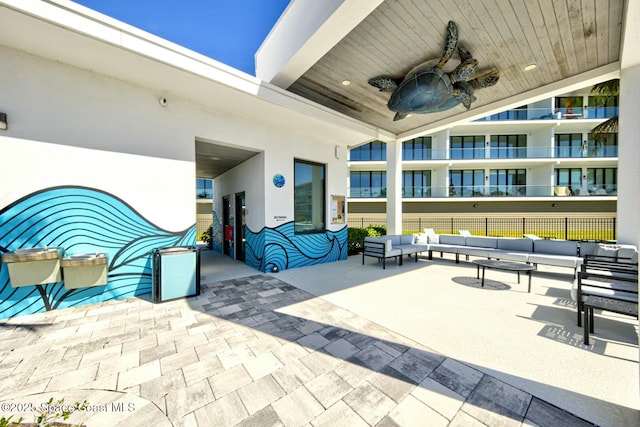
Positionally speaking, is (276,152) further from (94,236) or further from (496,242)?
(496,242)

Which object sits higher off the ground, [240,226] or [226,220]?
[226,220]

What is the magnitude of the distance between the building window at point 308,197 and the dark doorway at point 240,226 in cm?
166

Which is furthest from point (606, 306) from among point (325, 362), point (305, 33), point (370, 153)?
point (370, 153)

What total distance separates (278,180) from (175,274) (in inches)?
127

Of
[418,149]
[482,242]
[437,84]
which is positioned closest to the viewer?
[437,84]

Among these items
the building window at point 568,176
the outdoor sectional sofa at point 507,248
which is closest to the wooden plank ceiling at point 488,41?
the outdoor sectional sofa at point 507,248

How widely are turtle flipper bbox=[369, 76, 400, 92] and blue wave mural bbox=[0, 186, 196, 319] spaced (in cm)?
539

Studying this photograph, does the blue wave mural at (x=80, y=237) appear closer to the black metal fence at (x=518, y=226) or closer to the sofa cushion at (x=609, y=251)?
the sofa cushion at (x=609, y=251)

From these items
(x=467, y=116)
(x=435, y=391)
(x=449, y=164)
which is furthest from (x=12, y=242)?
(x=449, y=164)

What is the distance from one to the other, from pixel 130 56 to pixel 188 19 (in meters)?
1.57

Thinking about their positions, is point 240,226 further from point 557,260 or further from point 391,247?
point 557,260

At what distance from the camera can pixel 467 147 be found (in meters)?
17.0

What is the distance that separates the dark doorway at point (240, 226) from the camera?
7.21m

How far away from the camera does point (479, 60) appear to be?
15.5ft
